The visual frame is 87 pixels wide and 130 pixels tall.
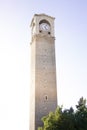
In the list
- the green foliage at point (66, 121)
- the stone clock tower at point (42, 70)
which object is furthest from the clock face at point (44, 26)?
the green foliage at point (66, 121)

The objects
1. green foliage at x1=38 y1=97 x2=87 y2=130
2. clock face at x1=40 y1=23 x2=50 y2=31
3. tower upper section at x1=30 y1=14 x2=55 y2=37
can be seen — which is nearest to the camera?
green foliage at x1=38 y1=97 x2=87 y2=130

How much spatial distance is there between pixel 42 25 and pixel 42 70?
258 inches

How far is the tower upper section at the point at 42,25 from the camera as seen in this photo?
3822cm

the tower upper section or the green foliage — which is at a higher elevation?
the tower upper section

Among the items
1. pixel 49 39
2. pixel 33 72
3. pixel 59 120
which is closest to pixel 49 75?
pixel 33 72

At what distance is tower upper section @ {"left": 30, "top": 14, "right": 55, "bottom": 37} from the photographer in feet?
125

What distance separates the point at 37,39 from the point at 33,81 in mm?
5582

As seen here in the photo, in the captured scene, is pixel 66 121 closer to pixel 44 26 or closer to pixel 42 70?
pixel 42 70

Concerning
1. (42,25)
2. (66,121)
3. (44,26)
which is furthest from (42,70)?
(66,121)

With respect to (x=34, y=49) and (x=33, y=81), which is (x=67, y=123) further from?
(x=34, y=49)

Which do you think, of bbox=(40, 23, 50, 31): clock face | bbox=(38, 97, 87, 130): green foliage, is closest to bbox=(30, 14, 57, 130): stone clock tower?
bbox=(40, 23, 50, 31): clock face

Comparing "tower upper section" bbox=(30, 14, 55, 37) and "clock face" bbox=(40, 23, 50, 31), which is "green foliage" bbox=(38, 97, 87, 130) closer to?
"tower upper section" bbox=(30, 14, 55, 37)

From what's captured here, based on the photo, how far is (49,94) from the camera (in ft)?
116

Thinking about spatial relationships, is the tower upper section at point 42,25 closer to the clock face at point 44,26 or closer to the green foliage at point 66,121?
the clock face at point 44,26
